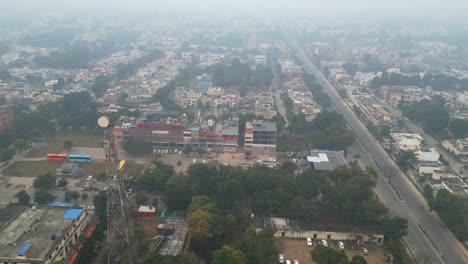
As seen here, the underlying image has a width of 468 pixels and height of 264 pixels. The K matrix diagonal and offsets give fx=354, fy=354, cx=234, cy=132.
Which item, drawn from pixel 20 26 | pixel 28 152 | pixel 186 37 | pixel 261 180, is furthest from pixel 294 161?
pixel 20 26

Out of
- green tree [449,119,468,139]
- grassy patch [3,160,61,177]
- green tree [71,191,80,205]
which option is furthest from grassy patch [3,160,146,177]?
green tree [449,119,468,139]

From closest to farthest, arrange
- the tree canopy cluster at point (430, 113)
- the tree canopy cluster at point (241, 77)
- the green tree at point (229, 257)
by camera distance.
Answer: the green tree at point (229, 257)
the tree canopy cluster at point (430, 113)
the tree canopy cluster at point (241, 77)

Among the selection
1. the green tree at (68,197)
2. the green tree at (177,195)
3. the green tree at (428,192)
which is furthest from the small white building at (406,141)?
the green tree at (68,197)

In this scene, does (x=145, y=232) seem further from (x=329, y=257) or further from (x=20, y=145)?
(x=20, y=145)

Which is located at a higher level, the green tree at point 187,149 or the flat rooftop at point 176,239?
the flat rooftop at point 176,239

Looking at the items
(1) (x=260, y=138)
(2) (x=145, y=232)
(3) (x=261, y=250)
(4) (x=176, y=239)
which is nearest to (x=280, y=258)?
(3) (x=261, y=250)

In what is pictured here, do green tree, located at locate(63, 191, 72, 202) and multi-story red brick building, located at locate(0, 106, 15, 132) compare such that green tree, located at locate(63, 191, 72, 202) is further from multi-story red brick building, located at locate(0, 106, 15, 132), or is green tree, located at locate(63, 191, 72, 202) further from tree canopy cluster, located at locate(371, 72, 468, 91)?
tree canopy cluster, located at locate(371, 72, 468, 91)

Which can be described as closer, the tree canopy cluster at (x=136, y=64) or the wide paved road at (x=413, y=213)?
the wide paved road at (x=413, y=213)

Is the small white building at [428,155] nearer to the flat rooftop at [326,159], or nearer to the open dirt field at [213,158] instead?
the flat rooftop at [326,159]
